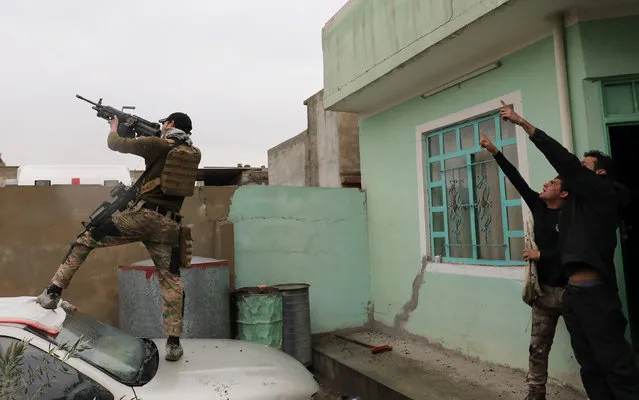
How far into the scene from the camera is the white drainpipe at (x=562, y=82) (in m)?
3.79

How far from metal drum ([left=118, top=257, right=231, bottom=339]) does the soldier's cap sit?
150cm

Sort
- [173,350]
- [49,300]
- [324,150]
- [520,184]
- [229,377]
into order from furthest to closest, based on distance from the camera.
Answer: [324,150], [520,184], [173,350], [49,300], [229,377]

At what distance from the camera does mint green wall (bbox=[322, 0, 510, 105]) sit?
4156 millimetres

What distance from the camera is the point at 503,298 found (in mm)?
4410

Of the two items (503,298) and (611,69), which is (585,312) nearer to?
(503,298)

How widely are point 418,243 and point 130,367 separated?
4008mm

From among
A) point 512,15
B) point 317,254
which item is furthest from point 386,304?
point 512,15

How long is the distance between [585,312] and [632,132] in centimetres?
285

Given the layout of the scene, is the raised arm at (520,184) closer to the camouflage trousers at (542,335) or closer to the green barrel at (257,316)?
the camouflage trousers at (542,335)

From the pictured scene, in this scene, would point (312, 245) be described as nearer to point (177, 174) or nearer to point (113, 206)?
point (177, 174)

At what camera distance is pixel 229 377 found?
2.37m

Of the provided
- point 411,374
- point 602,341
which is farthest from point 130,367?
point 411,374

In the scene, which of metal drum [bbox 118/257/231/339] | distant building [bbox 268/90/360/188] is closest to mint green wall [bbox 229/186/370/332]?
metal drum [bbox 118/257/231/339]

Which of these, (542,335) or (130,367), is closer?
(130,367)
